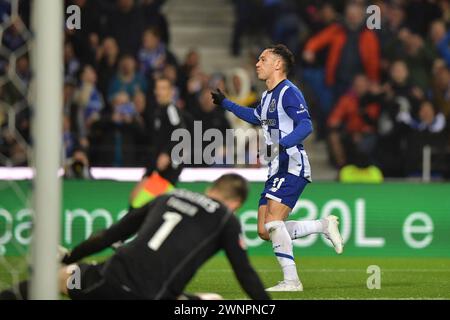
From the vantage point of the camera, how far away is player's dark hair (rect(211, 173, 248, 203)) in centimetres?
688

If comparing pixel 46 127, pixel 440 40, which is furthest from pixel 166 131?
pixel 46 127

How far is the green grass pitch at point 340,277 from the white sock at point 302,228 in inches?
18.0

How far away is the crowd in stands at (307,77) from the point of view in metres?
15.3

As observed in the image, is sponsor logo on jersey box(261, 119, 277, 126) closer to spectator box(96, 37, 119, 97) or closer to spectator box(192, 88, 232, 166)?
spectator box(192, 88, 232, 166)

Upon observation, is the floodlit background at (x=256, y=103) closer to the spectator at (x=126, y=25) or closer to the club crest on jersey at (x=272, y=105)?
the spectator at (x=126, y=25)

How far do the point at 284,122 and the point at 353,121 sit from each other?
670cm

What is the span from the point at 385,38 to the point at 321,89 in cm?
116

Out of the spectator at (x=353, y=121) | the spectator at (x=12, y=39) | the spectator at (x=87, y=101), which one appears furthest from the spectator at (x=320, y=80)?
the spectator at (x=12, y=39)

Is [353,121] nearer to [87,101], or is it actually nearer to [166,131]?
[87,101]

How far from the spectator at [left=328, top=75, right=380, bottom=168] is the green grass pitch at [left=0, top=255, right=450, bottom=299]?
2687 mm

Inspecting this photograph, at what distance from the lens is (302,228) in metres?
9.94

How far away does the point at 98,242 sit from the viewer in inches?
273

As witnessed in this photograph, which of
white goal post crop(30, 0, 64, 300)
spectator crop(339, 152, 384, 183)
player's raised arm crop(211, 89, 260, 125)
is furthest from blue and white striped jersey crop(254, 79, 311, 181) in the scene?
spectator crop(339, 152, 384, 183)

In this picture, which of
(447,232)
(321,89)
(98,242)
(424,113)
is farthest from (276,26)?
(98,242)
